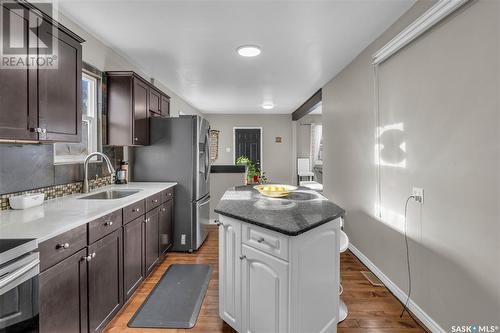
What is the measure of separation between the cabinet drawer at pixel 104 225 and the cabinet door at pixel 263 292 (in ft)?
3.25

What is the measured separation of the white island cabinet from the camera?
139 centimetres

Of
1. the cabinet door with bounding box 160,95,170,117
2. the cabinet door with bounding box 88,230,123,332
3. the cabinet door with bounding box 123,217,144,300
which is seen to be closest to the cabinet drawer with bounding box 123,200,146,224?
the cabinet door with bounding box 123,217,144,300

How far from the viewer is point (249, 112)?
24.0 feet

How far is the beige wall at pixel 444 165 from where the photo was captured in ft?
4.65

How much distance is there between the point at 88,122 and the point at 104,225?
4.66 feet

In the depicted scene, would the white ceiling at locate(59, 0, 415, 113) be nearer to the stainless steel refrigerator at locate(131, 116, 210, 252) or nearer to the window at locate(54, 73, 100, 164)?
the window at locate(54, 73, 100, 164)

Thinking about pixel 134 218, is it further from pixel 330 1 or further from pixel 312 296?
pixel 330 1

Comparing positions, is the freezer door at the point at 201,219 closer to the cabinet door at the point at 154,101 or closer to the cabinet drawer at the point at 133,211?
the cabinet drawer at the point at 133,211

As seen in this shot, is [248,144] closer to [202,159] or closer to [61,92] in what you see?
[202,159]

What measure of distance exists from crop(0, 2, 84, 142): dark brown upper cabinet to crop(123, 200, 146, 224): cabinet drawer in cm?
69

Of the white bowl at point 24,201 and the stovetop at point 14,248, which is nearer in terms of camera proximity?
the stovetop at point 14,248

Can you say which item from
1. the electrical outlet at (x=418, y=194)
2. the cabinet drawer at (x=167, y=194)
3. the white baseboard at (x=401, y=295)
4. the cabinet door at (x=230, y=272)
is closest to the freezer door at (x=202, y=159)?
the cabinet drawer at (x=167, y=194)

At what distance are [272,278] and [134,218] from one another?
57.3 inches

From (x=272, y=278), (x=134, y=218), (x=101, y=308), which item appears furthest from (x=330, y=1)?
(x=101, y=308)
